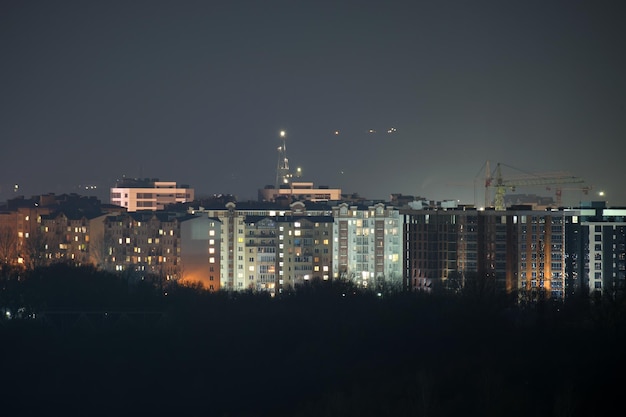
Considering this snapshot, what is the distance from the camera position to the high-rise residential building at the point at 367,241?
46.3 meters

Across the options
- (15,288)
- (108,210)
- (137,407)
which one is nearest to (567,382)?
(137,407)

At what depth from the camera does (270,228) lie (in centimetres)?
4784

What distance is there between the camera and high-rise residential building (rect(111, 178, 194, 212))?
226 ft

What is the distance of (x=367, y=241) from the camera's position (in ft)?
155

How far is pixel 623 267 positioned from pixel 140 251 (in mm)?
13736

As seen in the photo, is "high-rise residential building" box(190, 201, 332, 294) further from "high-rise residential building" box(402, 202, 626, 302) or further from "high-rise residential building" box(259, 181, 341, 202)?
"high-rise residential building" box(259, 181, 341, 202)

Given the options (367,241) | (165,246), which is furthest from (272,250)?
(165,246)

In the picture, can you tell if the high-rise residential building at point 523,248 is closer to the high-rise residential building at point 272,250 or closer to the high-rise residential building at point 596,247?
the high-rise residential building at point 596,247

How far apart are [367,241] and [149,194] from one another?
2319cm

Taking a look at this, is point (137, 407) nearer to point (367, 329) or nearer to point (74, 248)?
point (367, 329)

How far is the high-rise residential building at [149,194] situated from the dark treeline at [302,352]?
104 ft

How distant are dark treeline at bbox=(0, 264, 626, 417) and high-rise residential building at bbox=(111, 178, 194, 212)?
31.6 metres

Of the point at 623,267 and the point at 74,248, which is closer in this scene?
the point at 623,267

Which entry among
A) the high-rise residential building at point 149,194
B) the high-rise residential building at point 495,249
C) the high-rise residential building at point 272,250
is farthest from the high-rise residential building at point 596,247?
the high-rise residential building at point 149,194
